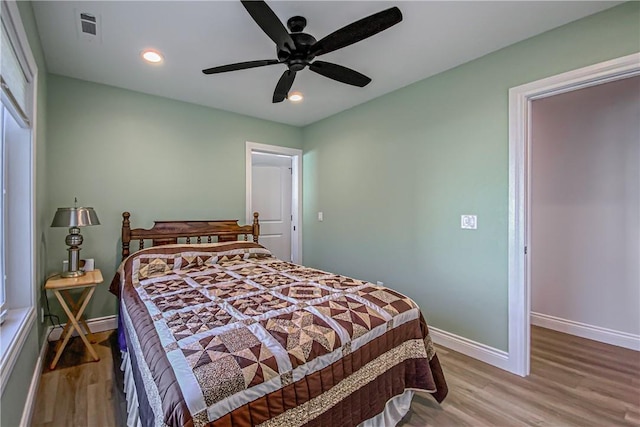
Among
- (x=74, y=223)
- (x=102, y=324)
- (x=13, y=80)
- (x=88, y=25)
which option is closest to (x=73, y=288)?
(x=74, y=223)

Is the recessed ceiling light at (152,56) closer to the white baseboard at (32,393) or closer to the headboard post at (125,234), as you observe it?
the headboard post at (125,234)

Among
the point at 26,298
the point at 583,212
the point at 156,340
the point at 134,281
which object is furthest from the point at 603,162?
the point at 26,298

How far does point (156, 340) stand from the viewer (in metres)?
1.40

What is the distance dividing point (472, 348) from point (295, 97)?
9.81 feet

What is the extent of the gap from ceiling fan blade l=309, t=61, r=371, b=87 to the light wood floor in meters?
2.24

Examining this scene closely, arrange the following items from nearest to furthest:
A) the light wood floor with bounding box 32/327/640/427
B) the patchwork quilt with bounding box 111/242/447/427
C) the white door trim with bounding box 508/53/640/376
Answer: the patchwork quilt with bounding box 111/242/447/427 → the light wood floor with bounding box 32/327/640/427 → the white door trim with bounding box 508/53/640/376

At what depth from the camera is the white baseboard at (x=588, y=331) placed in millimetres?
2734

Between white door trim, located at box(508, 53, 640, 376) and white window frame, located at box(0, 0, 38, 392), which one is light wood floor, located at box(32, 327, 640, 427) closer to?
white door trim, located at box(508, 53, 640, 376)

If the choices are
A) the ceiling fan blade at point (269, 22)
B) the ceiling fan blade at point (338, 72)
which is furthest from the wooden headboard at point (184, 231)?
the ceiling fan blade at point (269, 22)

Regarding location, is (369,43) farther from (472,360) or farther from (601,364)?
(601,364)

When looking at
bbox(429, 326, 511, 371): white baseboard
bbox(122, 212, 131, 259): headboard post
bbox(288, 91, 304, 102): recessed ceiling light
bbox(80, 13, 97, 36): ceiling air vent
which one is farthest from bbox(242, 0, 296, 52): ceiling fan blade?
bbox(429, 326, 511, 371): white baseboard

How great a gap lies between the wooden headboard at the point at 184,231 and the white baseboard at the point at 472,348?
2.36m

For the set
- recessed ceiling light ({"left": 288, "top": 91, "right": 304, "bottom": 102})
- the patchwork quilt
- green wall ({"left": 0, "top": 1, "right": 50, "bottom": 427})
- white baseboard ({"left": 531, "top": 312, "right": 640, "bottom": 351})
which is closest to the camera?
the patchwork quilt

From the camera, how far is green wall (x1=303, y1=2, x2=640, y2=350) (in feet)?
7.23
